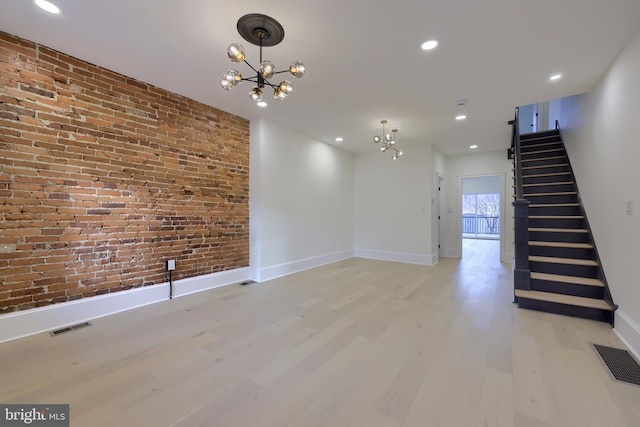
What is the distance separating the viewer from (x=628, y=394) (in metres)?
1.76

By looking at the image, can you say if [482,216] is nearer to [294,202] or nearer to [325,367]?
[294,202]

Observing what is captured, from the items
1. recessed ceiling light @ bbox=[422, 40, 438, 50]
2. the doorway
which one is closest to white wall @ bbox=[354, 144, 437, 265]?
recessed ceiling light @ bbox=[422, 40, 438, 50]

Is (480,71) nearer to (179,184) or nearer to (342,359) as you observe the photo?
(342,359)

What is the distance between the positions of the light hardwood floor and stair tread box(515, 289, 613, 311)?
0.63 ft

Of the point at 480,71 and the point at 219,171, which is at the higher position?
the point at 480,71

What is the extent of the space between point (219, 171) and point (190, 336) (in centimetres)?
249

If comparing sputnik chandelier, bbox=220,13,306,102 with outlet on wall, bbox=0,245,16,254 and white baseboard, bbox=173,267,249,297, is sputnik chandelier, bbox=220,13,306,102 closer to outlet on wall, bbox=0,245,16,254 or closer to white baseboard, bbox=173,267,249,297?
outlet on wall, bbox=0,245,16,254

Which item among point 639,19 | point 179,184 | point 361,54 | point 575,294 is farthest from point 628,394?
point 179,184

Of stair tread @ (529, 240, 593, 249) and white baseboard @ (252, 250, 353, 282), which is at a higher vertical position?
stair tread @ (529, 240, 593, 249)

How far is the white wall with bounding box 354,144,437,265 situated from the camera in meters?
6.09

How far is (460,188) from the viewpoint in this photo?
708 centimetres

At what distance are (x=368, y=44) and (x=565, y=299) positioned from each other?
364 centimetres

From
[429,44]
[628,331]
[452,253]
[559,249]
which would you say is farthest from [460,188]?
[429,44]
